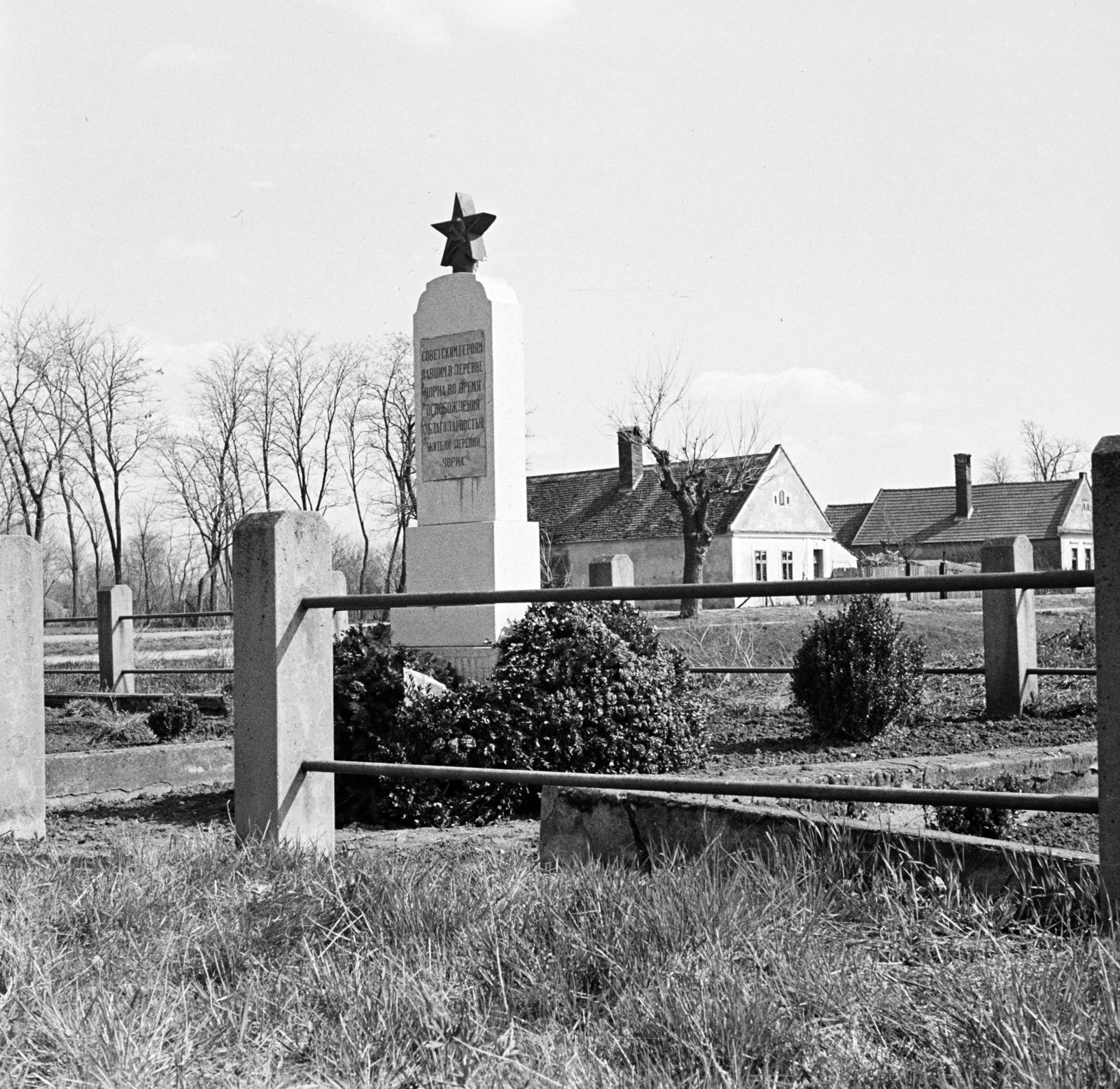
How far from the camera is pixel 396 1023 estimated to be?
9.77 ft

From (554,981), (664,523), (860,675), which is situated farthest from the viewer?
(664,523)

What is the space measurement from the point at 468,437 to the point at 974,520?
66.4 metres

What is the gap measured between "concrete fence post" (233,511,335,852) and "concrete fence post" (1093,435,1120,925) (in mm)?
2768

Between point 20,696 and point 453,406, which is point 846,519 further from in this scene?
point 20,696

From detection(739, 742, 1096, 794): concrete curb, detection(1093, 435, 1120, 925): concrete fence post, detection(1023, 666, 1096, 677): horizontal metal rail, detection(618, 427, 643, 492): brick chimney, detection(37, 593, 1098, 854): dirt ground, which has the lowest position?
detection(37, 593, 1098, 854): dirt ground

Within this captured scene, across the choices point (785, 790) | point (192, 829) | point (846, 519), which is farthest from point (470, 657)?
point (846, 519)

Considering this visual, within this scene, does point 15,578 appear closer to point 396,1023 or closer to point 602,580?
point 396,1023

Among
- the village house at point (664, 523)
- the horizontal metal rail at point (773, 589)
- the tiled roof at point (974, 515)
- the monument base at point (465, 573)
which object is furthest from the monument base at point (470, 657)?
the tiled roof at point (974, 515)

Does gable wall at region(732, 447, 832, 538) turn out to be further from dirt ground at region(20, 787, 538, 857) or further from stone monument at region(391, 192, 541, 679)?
dirt ground at region(20, 787, 538, 857)

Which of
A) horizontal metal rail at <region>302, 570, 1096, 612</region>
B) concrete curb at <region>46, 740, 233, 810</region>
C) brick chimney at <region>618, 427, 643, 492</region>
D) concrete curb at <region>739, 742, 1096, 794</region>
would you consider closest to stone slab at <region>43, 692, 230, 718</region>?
concrete curb at <region>46, 740, 233, 810</region>

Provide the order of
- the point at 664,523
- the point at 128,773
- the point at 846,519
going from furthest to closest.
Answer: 1. the point at 846,519
2. the point at 664,523
3. the point at 128,773

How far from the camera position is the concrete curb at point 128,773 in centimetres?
920

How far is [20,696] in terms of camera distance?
6.78 metres

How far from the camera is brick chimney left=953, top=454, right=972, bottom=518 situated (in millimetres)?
75562
